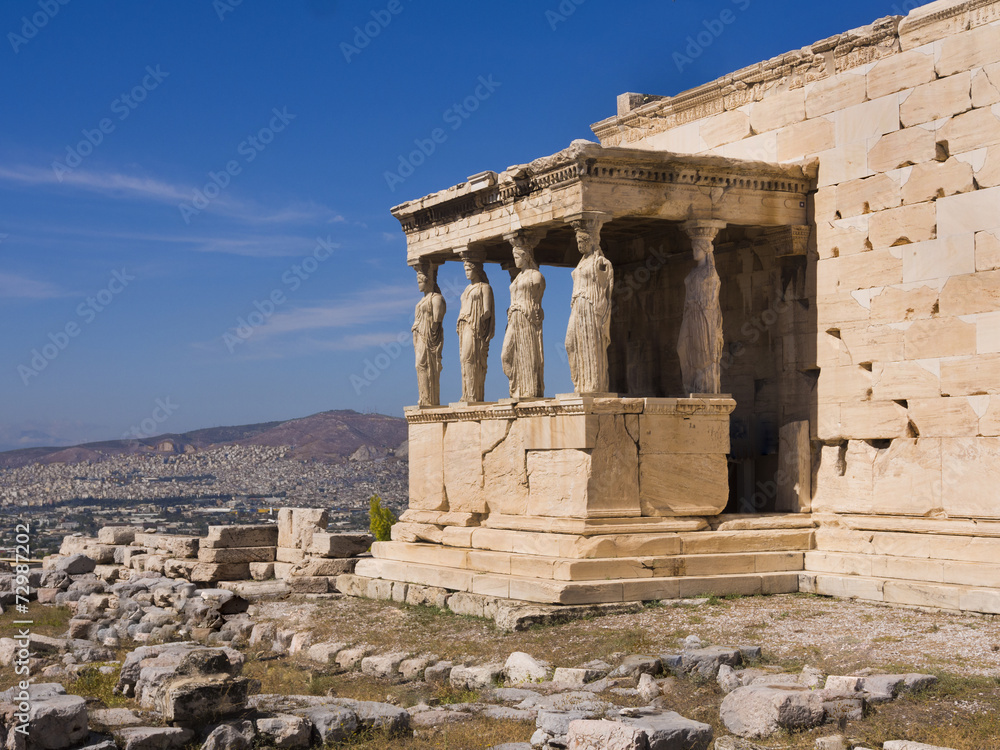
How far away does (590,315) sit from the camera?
11664mm

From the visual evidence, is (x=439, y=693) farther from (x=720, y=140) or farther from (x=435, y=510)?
(x=720, y=140)

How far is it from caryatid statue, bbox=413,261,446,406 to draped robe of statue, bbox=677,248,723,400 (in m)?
3.62

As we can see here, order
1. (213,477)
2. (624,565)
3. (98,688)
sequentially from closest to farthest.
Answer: (98,688)
(624,565)
(213,477)

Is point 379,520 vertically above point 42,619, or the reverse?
point 379,520

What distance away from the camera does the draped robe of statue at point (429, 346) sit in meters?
14.6

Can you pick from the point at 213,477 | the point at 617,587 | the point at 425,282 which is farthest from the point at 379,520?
the point at 213,477

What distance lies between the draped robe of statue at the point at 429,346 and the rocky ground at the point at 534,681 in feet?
9.66

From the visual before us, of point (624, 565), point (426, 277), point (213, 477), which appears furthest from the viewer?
point (213, 477)

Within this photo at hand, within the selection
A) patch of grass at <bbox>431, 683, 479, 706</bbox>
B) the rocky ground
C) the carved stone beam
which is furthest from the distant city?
patch of grass at <bbox>431, 683, 479, 706</bbox>

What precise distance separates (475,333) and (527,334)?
1.38 m

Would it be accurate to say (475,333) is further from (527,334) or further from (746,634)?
(746,634)

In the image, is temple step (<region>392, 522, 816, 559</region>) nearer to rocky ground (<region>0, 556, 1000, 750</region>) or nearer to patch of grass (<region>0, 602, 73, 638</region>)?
rocky ground (<region>0, 556, 1000, 750</region>)

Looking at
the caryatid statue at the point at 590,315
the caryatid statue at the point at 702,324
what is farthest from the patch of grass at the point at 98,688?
the caryatid statue at the point at 702,324

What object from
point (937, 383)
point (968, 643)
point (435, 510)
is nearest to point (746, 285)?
point (937, 383)
